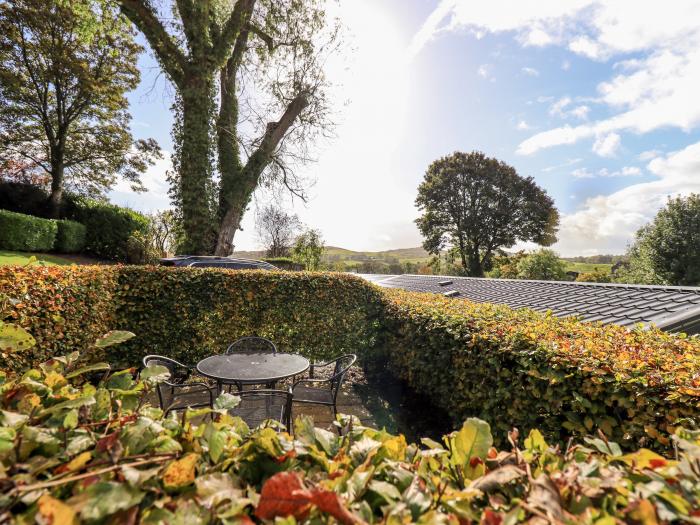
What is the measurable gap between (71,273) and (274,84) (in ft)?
41.1

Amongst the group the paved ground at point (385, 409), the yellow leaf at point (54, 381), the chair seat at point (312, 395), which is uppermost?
the yellow leaf at point (54, 381)

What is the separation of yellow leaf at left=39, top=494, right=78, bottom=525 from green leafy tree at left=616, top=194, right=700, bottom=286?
86.5 feet

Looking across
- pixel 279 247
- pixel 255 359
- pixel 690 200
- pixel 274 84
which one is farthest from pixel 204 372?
pixel 279 247

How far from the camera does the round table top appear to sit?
12.5ft

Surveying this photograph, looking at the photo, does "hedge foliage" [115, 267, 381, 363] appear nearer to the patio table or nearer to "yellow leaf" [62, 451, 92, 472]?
the patio table

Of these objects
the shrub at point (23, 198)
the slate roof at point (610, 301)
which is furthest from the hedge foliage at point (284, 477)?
the shrub at point (23, 198)

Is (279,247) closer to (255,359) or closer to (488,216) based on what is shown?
(488,216)

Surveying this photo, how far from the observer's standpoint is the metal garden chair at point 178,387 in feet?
12.5

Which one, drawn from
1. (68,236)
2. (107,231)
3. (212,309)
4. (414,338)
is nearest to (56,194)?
(107,231)

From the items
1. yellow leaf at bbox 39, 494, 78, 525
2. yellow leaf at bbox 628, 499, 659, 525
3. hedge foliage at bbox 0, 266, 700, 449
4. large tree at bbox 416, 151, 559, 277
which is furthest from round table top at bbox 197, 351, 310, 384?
large tree at bbox 416, 151, 559, 277

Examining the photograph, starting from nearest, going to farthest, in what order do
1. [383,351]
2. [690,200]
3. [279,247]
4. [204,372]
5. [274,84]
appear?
[204,372], [383,351], [274,84], [690,200], [279,247]

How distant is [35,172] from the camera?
2350cm

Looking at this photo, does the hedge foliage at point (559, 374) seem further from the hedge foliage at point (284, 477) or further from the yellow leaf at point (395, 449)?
the yellow leaf at point (395, 449)

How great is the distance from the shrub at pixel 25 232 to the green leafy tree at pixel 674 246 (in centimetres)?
3421
